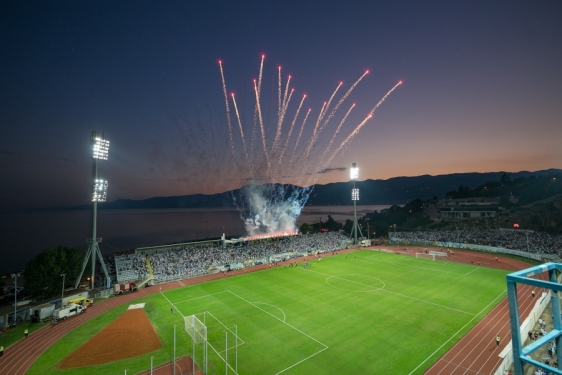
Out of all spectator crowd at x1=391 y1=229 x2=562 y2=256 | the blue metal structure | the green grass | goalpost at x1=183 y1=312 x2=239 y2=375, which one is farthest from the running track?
spectator crowd at x1=391 y1=229 x2=562 y2=256

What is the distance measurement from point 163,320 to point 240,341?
8.92 m

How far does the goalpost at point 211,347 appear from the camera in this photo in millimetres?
17266

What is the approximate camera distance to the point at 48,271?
3306cm

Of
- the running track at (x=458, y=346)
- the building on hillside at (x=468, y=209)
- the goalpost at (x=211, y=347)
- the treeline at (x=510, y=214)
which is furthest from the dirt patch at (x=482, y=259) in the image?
the building on hillside at (x=468, y=209)

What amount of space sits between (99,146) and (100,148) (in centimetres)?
27

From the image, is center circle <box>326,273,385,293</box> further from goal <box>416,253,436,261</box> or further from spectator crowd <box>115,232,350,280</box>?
goal <box>416,253,436,261</box>

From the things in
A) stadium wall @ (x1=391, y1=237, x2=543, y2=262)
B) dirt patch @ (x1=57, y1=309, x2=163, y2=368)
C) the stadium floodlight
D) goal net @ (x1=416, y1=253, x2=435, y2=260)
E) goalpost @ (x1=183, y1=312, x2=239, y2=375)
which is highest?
the stadium floodlight

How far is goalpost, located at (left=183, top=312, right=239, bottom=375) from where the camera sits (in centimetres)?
1727

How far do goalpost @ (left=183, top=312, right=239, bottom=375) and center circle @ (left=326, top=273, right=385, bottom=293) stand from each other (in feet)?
51.7

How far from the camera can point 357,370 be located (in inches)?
680

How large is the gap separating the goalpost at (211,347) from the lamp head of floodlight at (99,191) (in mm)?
23937

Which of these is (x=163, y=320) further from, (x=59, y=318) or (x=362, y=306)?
(x=362, y=306)

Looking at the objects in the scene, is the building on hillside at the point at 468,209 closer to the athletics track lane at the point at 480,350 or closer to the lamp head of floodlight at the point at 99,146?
the athletics track lane at the point at 480,350

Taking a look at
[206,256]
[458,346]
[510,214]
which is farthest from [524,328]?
[510,214]
